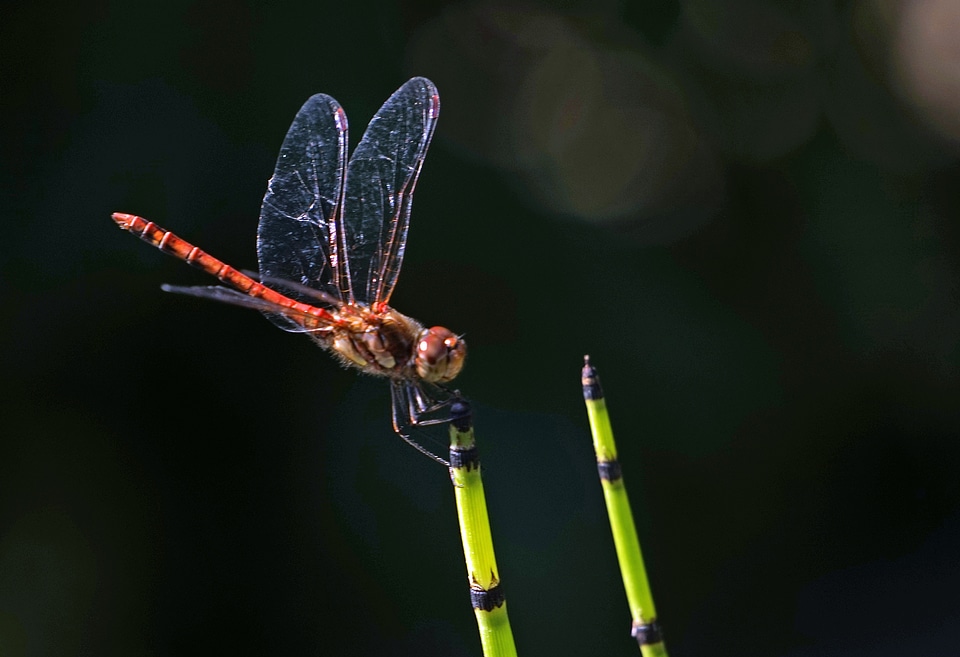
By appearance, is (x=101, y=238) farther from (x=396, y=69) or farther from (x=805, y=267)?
(x=805, y=267)

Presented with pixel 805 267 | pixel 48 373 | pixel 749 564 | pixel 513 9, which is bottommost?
pixel 749 564

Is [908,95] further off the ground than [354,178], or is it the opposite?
[908,95]

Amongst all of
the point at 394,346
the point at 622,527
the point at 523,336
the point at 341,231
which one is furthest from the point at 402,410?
the point at 523,336

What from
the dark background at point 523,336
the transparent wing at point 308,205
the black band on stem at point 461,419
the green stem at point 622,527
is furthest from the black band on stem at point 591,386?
the dark background at point 523,336

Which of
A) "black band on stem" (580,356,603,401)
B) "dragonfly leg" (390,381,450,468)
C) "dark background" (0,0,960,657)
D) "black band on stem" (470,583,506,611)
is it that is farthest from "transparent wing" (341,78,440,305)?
"dark background" (0,0,960,657)

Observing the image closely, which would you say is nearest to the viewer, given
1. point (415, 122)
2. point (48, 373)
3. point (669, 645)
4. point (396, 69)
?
point (415, 122)

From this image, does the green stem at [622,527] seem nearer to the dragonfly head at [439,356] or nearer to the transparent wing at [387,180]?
the dragonfly head at [439,356]

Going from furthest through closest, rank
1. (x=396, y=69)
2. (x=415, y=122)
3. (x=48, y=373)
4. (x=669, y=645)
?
1. (x=669, y=645)
2. (x=396, y=69)
3. (x=48, y=373)
4. (x=415, y=122)

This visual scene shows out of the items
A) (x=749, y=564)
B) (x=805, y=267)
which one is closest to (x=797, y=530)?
(x=749, y=564)
